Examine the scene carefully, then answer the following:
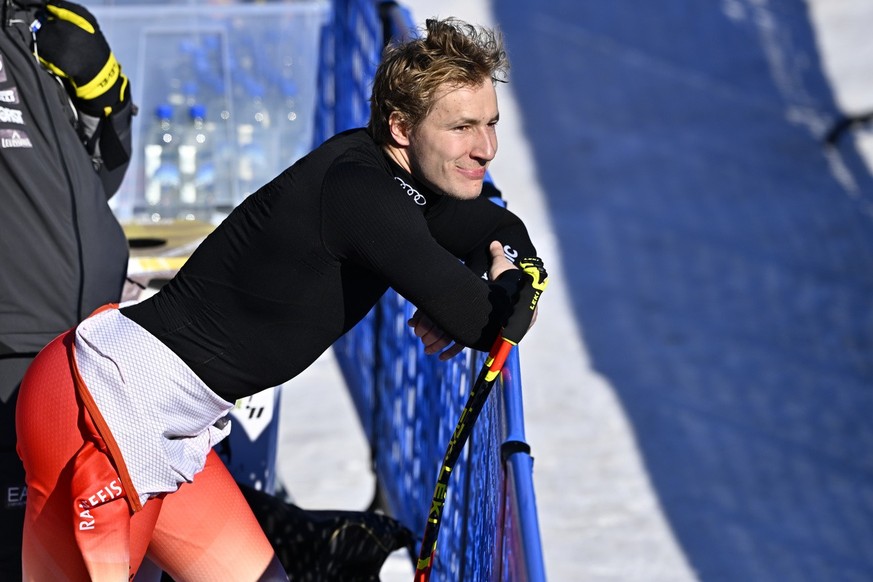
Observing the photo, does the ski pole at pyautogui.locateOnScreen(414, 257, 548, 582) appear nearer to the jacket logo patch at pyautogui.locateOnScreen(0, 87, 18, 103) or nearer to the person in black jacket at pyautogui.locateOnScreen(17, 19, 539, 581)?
the person in black jacket at pyautogui.locateOnScreen(17, 19, 539, 581)

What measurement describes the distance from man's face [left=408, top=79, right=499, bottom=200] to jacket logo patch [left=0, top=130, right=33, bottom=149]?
2.99 feet

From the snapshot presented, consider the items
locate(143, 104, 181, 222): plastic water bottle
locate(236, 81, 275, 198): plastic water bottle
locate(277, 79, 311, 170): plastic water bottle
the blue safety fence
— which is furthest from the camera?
locate(277, 79, 311, 170): plastic water bottle

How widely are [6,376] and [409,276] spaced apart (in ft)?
3.52

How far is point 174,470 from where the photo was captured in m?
2.31

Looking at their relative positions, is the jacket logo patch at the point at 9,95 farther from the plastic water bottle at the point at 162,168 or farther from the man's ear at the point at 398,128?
the plastic water bottle at the point at 162,168

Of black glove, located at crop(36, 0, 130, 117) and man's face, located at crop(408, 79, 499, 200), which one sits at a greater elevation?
black glove, located at crop(36, 0, 130, 117)

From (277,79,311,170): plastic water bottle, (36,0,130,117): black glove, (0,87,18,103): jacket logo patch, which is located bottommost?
(0,87,18,103): jacket logo patch

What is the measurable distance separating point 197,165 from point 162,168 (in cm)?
17

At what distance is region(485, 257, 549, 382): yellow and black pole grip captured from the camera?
214cm

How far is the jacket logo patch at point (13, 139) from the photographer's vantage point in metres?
2.56

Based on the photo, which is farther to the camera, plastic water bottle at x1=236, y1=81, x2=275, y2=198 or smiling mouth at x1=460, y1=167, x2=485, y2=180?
plastic water bottle at x1=236, y1=81, x2=275, y2=198

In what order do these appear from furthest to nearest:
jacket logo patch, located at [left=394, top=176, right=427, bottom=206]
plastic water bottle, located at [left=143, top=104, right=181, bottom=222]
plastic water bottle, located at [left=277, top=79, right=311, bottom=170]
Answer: plastic water bottle, located at [left=277, top=79, right=311, bottom=170], plastic water bottle, located at [left=143, top=104, right=181, bottom=222], jacket logo patch, located at [left=394, top=176, right=427, bottom=206]

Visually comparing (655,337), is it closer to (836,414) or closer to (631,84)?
(836,414)

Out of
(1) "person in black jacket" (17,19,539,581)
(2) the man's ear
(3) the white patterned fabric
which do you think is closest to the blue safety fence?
(1) "person in black jacket" (17,19,539,581)
